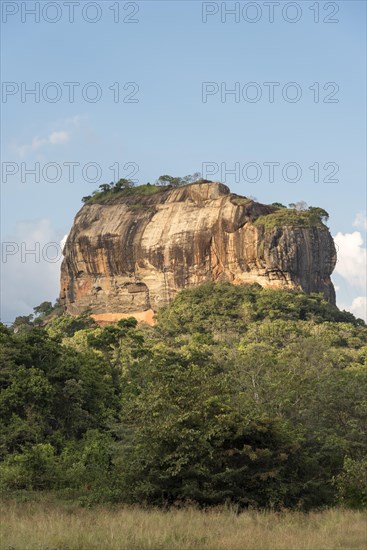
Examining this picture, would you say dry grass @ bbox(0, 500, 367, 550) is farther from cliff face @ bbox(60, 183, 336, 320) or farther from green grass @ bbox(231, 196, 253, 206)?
green grass @ bbox(231, 196, 253, 206)

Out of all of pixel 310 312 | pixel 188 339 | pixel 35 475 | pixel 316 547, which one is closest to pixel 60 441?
pixel 35 475

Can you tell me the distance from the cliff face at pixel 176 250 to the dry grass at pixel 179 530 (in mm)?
58411

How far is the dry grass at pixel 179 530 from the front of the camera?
43.0 ft

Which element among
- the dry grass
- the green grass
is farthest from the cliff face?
the dry grass

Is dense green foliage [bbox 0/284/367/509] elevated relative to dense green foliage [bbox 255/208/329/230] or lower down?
lower down

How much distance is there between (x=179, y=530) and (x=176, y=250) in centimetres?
6212

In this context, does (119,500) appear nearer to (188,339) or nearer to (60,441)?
(60,441)

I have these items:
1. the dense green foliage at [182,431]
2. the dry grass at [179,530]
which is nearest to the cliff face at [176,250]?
the dense green foliage at [182,431]

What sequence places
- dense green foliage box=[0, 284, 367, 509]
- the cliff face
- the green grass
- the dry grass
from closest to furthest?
the dry grass → dense green foliage box=[0, 284, 367, 509] → the cliff face → the green grass

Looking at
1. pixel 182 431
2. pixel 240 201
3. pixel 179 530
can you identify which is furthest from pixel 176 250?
pixel 179 530

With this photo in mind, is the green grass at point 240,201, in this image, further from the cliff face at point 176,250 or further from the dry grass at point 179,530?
the dry grass at point 179,530

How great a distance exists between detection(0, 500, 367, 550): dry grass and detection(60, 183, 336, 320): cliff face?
58.4 metres

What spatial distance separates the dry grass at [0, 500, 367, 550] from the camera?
13.1 metres

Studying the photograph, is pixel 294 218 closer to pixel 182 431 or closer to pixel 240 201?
pixel 240 201
